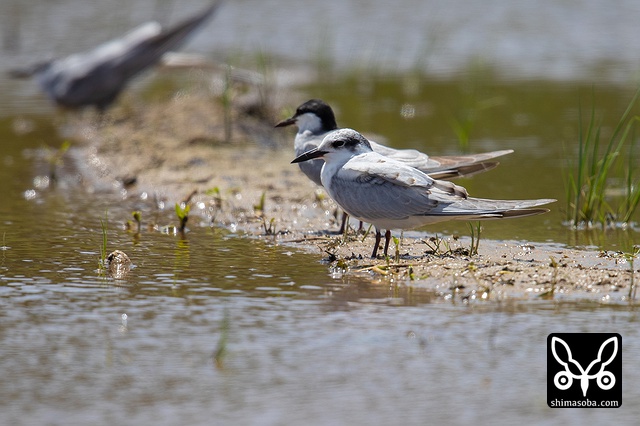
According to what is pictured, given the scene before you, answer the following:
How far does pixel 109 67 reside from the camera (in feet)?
34.0

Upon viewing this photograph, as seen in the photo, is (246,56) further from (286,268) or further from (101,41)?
(286,268)

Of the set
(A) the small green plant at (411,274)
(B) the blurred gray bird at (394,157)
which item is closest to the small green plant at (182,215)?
(B) the blurred gray bird at (394,157)

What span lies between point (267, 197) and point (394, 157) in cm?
130

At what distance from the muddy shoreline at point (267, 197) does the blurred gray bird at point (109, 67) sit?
0.26 m

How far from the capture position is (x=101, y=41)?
45.1 ft

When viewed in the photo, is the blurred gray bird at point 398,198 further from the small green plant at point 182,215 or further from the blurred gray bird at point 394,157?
the small green plant at point 182,215

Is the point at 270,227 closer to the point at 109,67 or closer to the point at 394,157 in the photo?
the point at 394,157

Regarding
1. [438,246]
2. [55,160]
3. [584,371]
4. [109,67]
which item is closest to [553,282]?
[438,246]

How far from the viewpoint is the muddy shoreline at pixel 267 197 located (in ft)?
16.9

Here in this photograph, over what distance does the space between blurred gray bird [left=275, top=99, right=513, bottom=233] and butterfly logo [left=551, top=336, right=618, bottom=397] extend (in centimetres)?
223

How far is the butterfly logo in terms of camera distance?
12.7 ft

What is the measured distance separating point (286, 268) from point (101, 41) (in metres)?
9.01

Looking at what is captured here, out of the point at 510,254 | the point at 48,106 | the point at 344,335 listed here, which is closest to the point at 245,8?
the point at 48,106

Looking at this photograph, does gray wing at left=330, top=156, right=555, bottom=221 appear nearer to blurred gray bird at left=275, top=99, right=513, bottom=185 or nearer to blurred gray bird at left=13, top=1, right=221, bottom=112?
blurred gray bird at left=275, top=99, right=513, bottom=185
